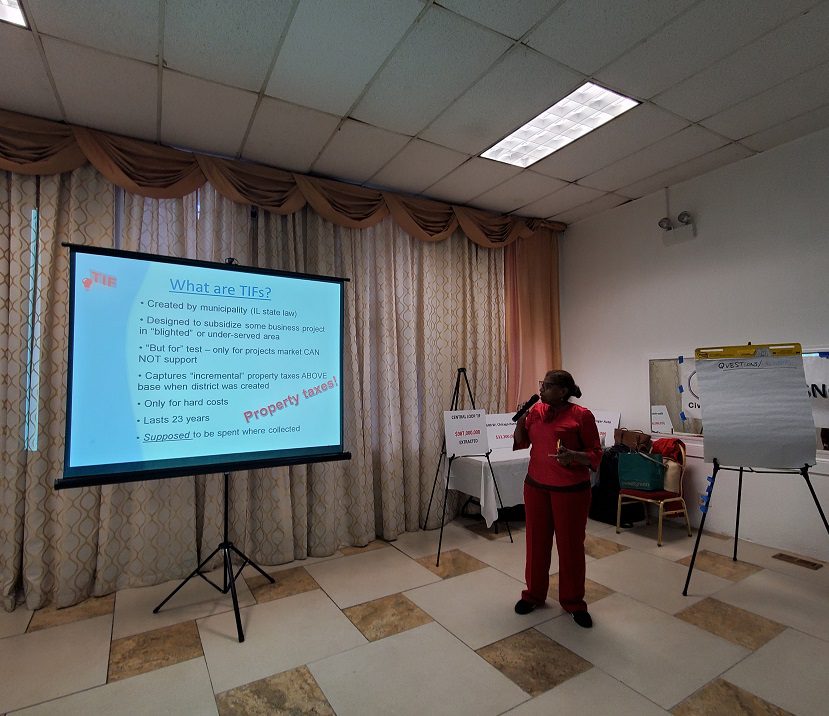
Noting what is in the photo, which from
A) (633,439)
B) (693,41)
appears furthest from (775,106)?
(633,439)

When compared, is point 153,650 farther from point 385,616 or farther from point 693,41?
point 693,41

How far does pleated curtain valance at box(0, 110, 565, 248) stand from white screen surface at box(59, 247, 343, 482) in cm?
91

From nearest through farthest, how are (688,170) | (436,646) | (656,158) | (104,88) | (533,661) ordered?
(533,661) < (436,646) < (104,88) < (656,158) < (688,170)

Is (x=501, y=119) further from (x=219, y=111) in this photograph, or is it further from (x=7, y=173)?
(x=7, y=173)

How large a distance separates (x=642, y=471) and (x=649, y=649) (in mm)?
1682

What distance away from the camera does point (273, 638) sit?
2.36 meters

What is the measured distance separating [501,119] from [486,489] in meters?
2.63

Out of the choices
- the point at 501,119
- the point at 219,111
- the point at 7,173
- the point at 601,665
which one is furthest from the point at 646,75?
the point at 7,173

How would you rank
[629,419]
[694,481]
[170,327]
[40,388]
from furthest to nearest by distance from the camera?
[629,419], [694,481], [40,388], [170,327]

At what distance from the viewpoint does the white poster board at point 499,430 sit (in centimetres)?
412

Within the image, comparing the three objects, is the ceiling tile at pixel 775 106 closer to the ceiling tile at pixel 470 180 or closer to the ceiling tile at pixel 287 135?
the ceiling tile at pixel 470 180

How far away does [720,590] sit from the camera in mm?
2777

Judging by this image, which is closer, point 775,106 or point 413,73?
point 413,73

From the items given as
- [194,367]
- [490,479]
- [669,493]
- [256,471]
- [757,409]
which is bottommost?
[669,493]
